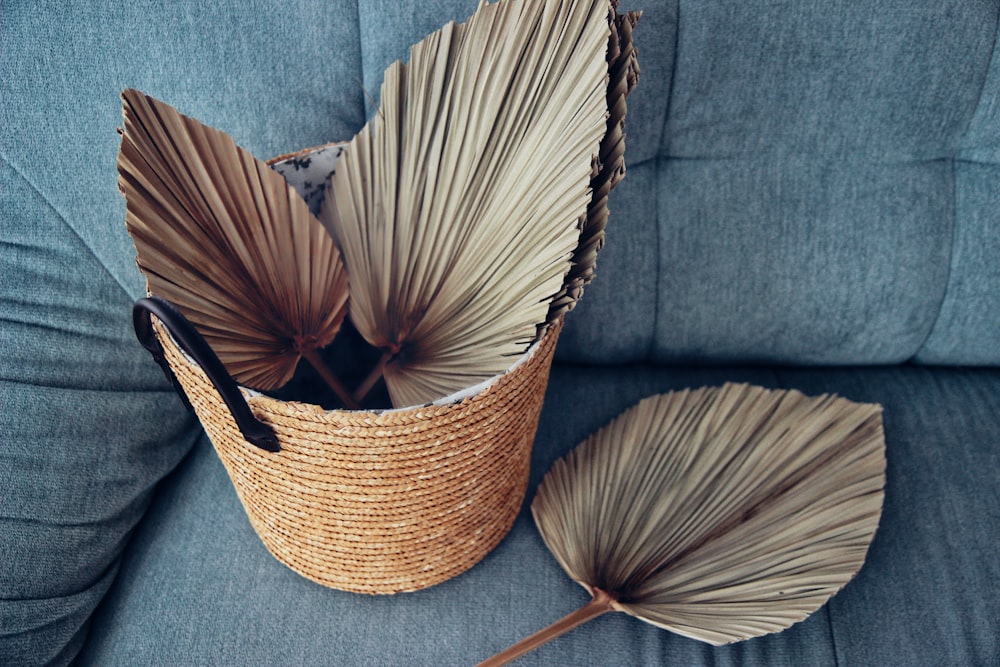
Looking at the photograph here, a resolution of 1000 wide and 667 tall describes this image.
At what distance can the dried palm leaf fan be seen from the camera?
0.69 m

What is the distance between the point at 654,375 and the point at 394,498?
471mm

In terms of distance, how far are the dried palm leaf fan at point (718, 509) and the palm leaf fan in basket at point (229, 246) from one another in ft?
1.00

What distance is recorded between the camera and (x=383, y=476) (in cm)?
58

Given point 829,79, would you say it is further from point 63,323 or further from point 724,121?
point 63,323

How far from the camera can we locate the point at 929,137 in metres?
0.82

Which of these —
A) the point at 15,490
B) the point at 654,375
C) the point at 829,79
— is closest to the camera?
the point at 15,490

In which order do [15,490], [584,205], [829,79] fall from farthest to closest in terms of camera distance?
1. [829,79]
2. [15,490]
3. [584,205]

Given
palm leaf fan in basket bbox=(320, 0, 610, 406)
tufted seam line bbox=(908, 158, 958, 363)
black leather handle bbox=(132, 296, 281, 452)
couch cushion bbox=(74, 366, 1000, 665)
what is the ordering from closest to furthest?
1. black leather handle bbox=(132, 296, 281, 452)
2. palm leaf fan in basket bbox=(320, 0, 610, 406)
3. couch cushion bbox=(74, 366, 1000, 665)
4. tufted seam line bbox=(908, 158, 958, 363)

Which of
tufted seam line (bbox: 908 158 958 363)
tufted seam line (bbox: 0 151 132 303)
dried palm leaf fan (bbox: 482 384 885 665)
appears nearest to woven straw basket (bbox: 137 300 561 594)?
dried palm leaf fan (bbox: 482 384 885 665)

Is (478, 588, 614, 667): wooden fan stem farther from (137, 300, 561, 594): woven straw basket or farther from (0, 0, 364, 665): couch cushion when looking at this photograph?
(0, 0, 364, 665): couch cushion

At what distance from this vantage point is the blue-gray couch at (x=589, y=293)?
2.28 feet

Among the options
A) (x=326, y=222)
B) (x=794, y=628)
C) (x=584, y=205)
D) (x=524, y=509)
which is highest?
(x=326, y=222)

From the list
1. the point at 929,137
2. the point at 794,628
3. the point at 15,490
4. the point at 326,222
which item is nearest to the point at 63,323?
the point at 15,490

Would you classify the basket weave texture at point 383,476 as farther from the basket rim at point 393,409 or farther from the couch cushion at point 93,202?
the couch cushion at point 93,202
